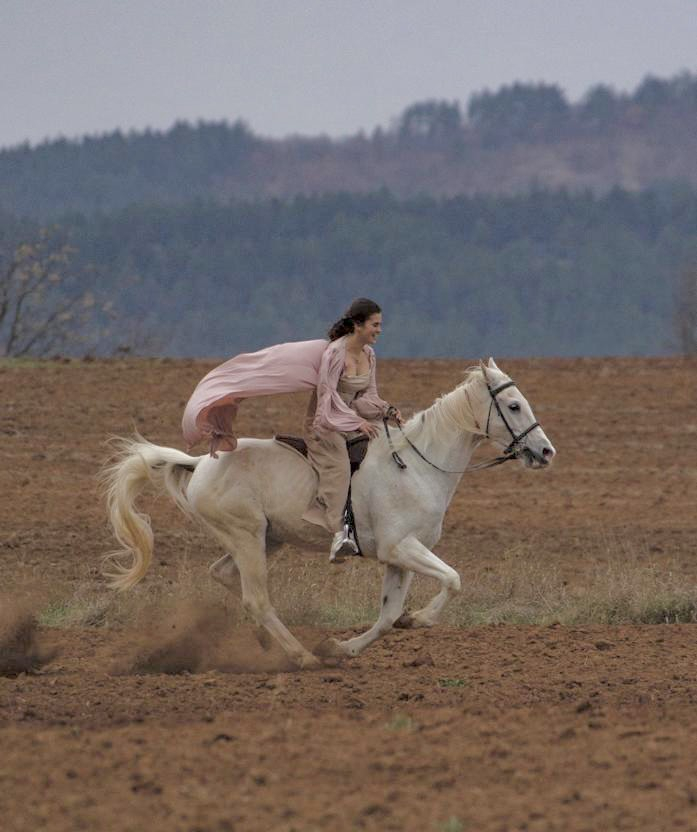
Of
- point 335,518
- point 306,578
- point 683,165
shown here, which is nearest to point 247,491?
point 335,518

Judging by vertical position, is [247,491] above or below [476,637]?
above

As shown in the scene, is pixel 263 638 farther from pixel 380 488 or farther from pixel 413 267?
pixel 413 267

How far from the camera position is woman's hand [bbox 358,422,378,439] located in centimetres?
1150

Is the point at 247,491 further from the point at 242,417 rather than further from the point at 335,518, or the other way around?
the point at 242,417

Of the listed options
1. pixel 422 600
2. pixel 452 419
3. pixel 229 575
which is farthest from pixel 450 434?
pixel 422 600

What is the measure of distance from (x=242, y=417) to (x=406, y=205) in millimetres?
107466

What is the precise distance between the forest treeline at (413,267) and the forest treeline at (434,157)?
17.1 metres

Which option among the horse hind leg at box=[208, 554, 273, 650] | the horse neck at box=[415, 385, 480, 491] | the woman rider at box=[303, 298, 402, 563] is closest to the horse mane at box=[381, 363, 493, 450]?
the horse neck at box=[415, 385, 480, 491]

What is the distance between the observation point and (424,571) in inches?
439

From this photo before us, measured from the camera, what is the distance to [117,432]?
81.8 ft

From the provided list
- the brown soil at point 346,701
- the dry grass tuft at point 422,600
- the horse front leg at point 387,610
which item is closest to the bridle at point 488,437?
the horse front leg at point 387,610

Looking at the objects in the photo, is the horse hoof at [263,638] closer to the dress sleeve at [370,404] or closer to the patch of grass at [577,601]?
the dress sleeve at [370,404]

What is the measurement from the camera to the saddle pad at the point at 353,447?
38.3ft

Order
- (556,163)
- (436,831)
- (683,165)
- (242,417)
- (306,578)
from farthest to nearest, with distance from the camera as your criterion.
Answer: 1. (556,163)
2. (683,165)
3. (242,417)
4. (306,578)
5. (436,831)
